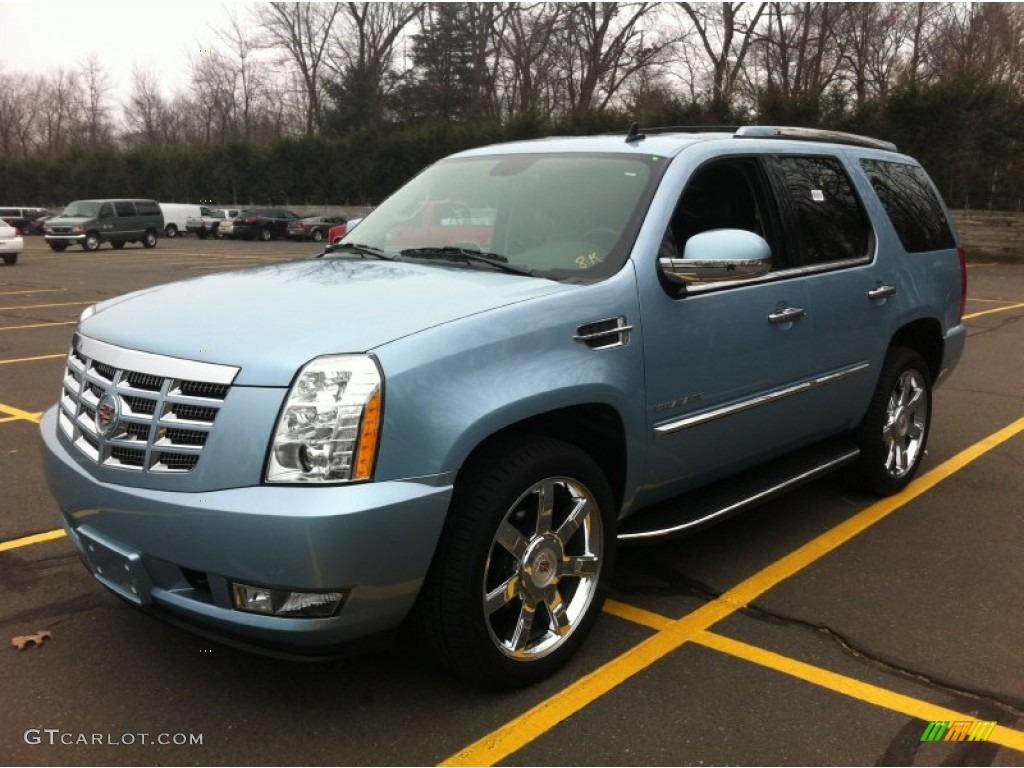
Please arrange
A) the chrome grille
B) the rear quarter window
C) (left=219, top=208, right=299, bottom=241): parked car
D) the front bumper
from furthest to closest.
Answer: (left=219, top=208, right=299, bottom=241): parked car
the rear quarter window
the chrome grille
the front bumper

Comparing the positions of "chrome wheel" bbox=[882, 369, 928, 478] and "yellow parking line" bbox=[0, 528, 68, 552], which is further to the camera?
"chrome wheel" bbox=[882, 369, 928, 478]

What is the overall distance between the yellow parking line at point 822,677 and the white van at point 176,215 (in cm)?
4439

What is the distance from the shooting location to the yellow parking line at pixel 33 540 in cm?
418

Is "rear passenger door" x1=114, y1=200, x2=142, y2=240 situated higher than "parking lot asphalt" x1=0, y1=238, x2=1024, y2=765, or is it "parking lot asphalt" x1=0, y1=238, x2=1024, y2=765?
"rear passenger door" x1=114, y1=200, x2=142, y2=240

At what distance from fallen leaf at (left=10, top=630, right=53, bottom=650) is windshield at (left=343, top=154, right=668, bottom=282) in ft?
6.73

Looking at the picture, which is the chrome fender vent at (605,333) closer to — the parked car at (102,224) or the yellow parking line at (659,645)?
the yellow parking line at (659,645)

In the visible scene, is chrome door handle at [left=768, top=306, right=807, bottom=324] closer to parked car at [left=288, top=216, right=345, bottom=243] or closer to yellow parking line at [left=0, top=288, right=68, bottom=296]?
yellow parking line at [left=0, top=288, right=68, bottom=296]

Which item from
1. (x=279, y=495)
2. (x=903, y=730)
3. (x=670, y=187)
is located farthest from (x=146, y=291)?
(x=903, y=730)

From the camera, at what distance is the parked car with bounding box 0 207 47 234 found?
4547 cm

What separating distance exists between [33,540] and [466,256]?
2569mm

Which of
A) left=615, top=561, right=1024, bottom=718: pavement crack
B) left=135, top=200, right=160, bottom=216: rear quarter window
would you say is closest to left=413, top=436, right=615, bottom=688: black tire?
left=615, top=561, right=1024, bottom=718: pavement crack

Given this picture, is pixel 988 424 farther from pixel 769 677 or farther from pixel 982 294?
pixel 982 294

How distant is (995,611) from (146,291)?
3.65m

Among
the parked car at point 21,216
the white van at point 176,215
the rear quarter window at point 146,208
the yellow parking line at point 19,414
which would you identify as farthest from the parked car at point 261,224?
the yellow parking line at point 19,414
